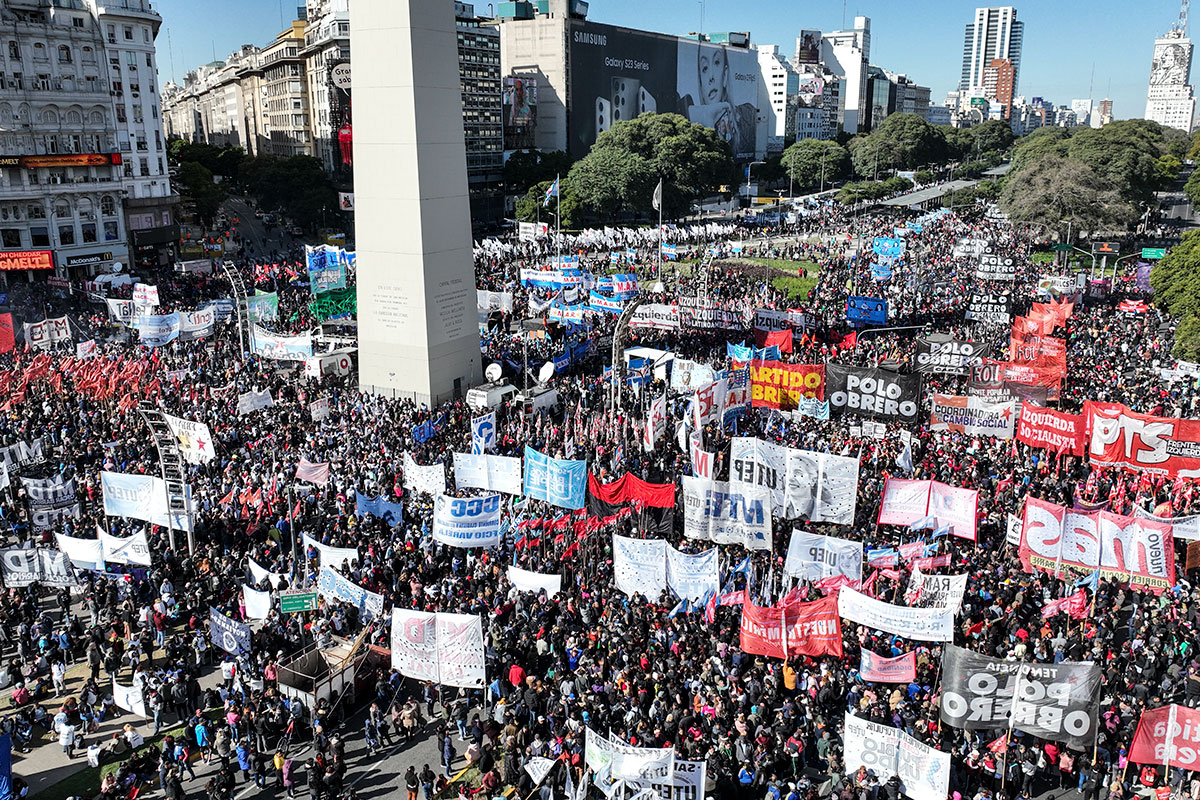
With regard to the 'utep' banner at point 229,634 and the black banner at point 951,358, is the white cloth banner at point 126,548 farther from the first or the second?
the black banner at point 951,358

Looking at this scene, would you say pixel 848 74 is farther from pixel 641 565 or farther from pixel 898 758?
pixel 898 758

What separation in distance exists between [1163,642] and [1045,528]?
2.50 m

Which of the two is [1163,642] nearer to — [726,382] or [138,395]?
Result: [726,382]

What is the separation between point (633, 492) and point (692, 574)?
11.5 feet

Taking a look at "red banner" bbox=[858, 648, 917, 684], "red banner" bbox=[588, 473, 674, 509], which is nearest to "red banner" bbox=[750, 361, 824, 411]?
"red banner" bbox=[588, 473, 674, 509]

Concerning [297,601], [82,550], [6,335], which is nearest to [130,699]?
[297,601]

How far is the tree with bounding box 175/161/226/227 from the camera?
72.0 m

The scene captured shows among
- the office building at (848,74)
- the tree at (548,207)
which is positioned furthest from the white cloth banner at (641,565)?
the office building at (848,74)

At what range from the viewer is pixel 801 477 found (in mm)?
18484

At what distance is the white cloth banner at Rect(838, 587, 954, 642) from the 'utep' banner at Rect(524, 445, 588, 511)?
592cm

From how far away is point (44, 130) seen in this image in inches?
2183

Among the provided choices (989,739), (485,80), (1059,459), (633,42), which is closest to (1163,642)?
(989,739)

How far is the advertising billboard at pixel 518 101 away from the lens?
3873 inches

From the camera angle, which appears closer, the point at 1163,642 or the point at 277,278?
the point at 1163,642
